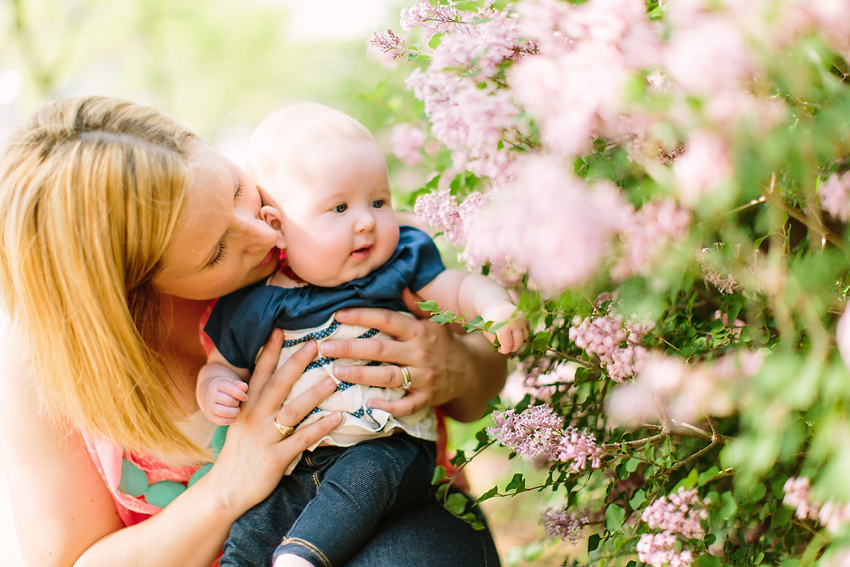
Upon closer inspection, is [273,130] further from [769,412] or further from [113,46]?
[113,46]

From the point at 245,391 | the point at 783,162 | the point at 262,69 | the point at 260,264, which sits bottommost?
the point at 262,69

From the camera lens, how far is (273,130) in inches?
60.6

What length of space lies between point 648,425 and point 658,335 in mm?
172

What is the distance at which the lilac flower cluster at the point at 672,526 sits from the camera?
973 millimetres

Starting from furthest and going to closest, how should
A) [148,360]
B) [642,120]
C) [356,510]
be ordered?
[148,360] < [356,510] < [642,120]

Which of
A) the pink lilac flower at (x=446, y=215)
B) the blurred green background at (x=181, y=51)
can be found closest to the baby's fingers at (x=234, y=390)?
the pink lilac flower at (x=446, y=215)

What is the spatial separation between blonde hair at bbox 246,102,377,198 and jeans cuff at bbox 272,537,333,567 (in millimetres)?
774

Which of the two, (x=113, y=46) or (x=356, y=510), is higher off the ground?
(x=356, y=510)

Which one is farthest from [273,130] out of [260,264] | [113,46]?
[113,46]

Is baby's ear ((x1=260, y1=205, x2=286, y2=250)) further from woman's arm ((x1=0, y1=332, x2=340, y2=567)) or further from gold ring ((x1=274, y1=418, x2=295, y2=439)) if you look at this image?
gold ring ((x1=274, y1=418, x2=295, y2=439))

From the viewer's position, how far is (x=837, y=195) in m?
0.79

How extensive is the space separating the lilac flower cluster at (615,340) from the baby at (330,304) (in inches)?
11.4

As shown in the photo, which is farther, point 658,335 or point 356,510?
point 356,510

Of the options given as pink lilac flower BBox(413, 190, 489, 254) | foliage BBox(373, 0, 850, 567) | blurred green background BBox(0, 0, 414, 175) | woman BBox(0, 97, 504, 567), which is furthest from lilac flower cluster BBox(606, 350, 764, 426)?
blurred green background BBox(0, 0, 414, 175)
